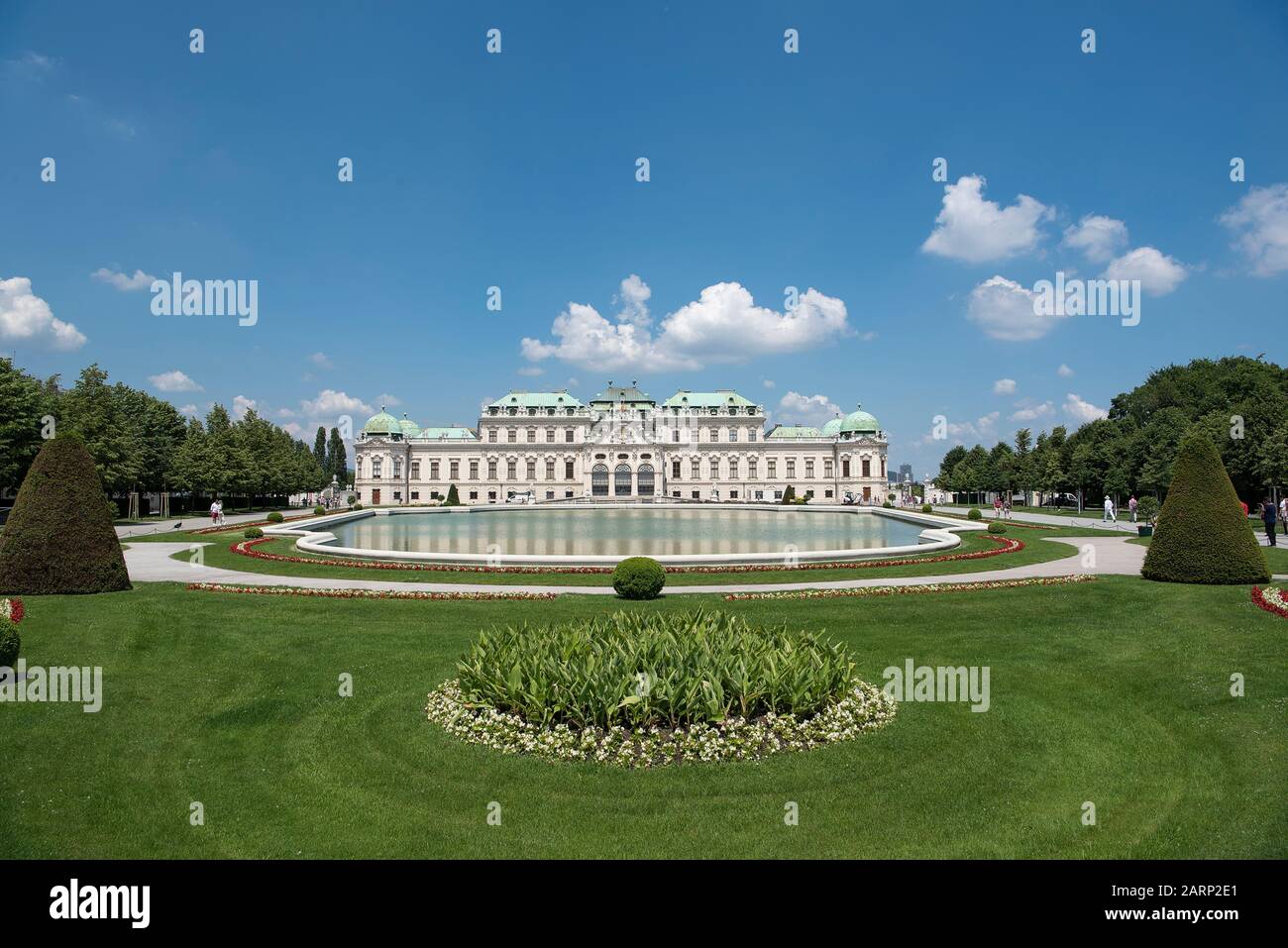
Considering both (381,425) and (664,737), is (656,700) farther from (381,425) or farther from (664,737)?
(381,425)

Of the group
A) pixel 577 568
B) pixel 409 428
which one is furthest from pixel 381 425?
pixel 577 568

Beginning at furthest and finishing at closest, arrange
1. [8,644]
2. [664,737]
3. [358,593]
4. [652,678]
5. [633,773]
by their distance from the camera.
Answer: [358,593] < [8,644] < [652,678] < [664,737] < [633,773]

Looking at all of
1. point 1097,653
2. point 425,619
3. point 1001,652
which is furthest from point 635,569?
point 1097,653

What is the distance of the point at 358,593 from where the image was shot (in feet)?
53.1

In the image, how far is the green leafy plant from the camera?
7.62 metres

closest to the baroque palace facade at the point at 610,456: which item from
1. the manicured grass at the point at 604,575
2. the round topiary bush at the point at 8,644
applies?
the manicured grass at the point at 604,575

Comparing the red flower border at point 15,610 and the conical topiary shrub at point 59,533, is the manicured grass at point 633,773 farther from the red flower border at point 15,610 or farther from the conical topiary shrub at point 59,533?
the conical topiary shrub at point 59,533

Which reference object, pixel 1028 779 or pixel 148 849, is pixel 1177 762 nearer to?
pixel 1028 779

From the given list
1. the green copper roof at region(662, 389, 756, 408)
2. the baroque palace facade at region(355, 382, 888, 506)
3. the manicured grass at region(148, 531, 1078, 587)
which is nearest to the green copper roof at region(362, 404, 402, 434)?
the baroque palace facade at region(355, 382, 888, 506)

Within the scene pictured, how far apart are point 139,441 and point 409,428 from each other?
4306 cm

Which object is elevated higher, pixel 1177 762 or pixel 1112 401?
pixel 1112 401

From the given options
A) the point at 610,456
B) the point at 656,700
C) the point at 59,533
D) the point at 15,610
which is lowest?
the point at 656,700

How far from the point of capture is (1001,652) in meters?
10.9

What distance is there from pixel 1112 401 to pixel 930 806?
84.5 meters
